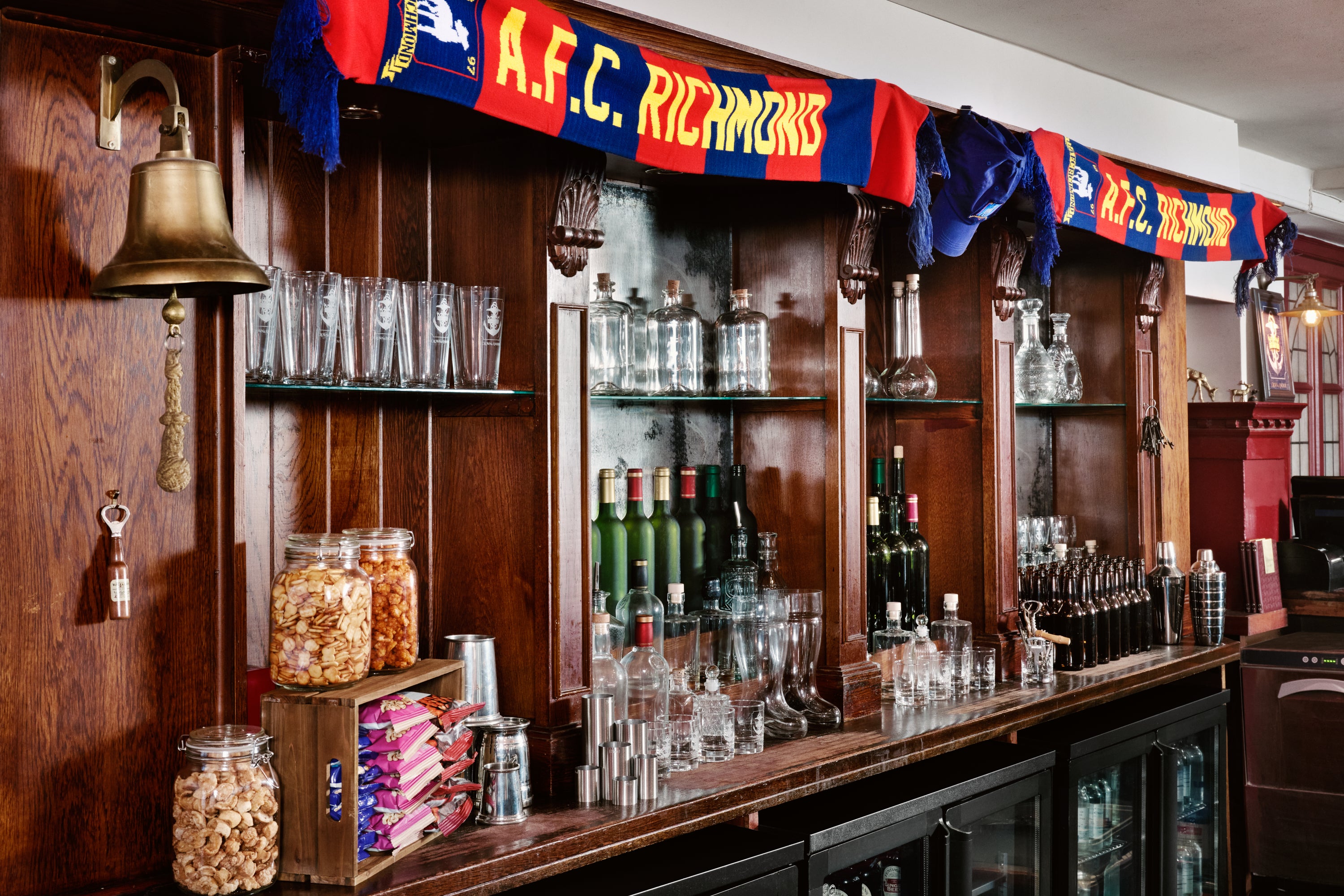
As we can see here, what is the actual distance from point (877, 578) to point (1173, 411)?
1.66m

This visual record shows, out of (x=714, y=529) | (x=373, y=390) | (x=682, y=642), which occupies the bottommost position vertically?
(x=682, y=642)

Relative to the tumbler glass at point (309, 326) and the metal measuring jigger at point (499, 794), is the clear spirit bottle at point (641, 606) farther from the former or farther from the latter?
the tumbler glass at point (309, 326)

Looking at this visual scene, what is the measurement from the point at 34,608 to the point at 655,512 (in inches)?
58.8

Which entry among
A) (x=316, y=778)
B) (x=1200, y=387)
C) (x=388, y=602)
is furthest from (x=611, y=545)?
(x=1200, y=387)

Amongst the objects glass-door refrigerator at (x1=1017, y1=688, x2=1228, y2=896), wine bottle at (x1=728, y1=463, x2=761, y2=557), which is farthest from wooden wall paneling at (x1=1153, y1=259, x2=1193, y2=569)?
wine bottle at (x1=728, y1=463, x2=761, y2=557)

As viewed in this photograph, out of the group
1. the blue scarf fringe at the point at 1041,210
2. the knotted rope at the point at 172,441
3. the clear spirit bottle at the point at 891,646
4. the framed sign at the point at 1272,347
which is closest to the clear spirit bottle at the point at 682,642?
the clear spirit bottle at the point at 891,646

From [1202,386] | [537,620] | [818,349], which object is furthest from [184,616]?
[1202,386]

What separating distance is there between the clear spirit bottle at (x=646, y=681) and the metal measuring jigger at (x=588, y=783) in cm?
23

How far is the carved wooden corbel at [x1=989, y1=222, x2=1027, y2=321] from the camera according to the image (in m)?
3.43

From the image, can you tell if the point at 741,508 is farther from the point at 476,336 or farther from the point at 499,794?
the point at 499,794

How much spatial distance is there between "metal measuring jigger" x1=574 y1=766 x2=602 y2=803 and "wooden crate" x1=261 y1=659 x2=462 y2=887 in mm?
457

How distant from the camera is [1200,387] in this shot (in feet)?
17.2

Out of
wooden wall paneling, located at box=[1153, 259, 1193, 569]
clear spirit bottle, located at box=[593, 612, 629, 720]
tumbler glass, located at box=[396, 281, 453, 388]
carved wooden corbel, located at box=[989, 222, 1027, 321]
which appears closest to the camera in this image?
tumbler glass, located at box=[396, 281, 453, 388]

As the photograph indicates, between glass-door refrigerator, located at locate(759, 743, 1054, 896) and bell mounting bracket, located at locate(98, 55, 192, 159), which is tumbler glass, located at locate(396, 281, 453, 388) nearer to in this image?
bell mounting bracket, located at locate(98, 55, 192, 159)
